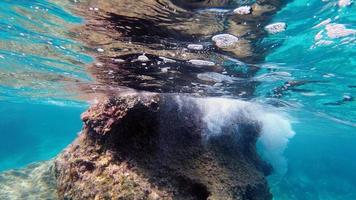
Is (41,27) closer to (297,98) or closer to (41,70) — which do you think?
(41,70)

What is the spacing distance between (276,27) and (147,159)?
18.6ft

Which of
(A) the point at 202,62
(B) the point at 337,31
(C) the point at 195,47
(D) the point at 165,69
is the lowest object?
(D) the point at 165,69

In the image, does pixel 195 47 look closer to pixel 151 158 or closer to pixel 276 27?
pixel 276 27

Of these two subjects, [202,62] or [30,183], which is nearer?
[202,62]

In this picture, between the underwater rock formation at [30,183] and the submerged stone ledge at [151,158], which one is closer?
the submerged stone ledge at [151,158]

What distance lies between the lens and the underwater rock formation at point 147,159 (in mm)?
8398

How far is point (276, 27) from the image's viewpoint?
826 cm

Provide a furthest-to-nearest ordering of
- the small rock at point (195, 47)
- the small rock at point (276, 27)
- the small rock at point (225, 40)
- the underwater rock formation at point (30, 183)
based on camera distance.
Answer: the underwater rock formation at point (30, 183) < the small rock at point (195, 47) < the small rock at point (225, 40) < the small rock at point (276, 27)

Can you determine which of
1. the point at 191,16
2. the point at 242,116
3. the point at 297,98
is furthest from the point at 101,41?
the point at 297,98

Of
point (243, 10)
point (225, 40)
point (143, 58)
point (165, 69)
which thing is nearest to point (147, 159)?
point (143, 58)

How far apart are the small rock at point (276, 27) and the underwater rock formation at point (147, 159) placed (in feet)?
15.0

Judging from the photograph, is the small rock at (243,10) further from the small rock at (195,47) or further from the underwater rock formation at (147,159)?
the underwater rock formation at (147,159)

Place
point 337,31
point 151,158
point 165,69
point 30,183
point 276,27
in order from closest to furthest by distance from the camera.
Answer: point 276,27, point 337,31, point 151,158, point 165,69, point 30,183

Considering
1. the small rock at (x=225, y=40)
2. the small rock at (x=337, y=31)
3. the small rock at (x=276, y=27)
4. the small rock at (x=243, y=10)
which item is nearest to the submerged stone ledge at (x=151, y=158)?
the small rock at (x=225, y=40)
